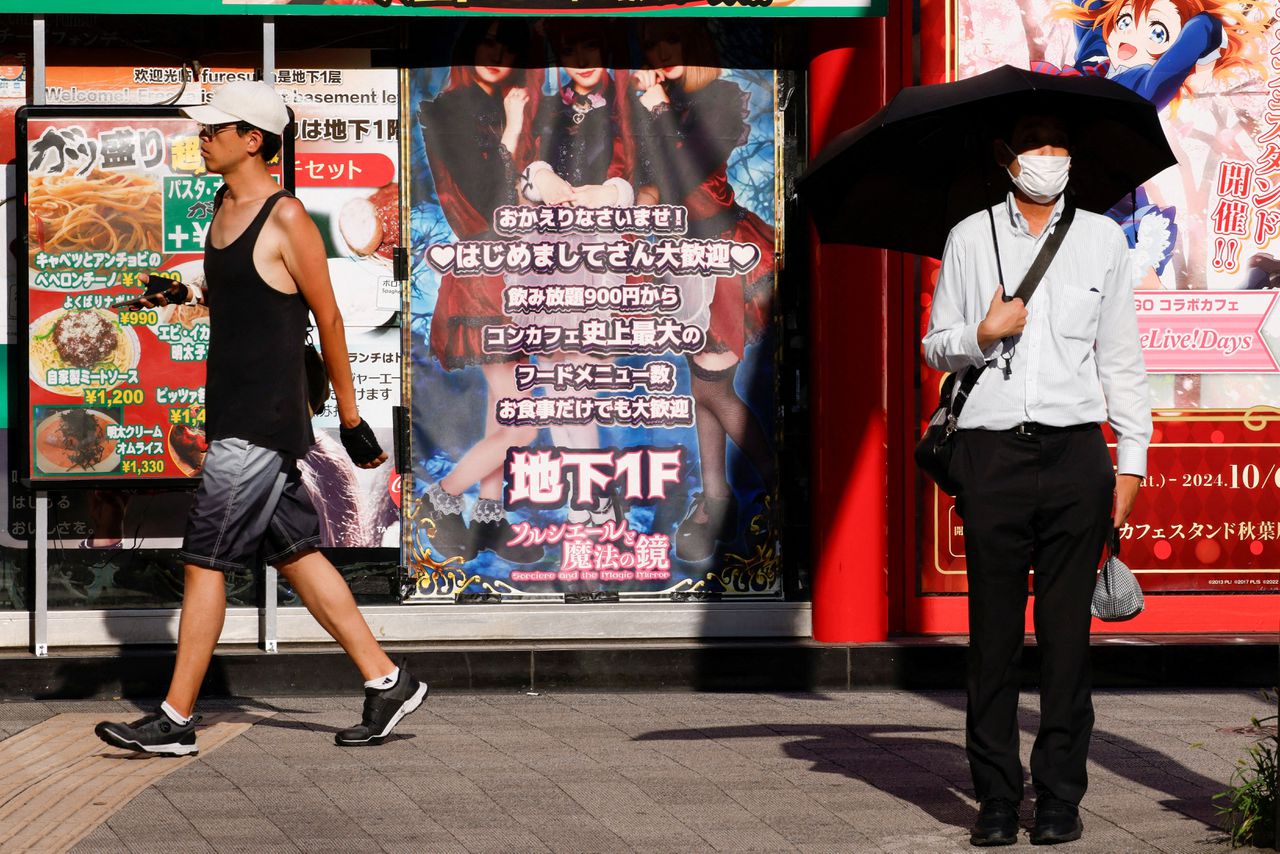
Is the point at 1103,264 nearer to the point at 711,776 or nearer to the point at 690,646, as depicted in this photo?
the point at 711,776

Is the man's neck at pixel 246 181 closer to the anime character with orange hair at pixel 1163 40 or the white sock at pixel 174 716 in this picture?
the white sock at pixel 174 716

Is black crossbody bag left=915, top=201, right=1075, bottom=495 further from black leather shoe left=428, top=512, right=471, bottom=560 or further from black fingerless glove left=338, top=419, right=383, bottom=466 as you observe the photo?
black leather shoe left=428, top=512, right=471, bottom=560

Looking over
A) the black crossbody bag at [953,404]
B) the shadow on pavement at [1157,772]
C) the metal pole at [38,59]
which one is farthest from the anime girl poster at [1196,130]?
the metal pole at [38,59]

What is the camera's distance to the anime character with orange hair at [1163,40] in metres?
8.02

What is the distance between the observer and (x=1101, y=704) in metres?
7.31

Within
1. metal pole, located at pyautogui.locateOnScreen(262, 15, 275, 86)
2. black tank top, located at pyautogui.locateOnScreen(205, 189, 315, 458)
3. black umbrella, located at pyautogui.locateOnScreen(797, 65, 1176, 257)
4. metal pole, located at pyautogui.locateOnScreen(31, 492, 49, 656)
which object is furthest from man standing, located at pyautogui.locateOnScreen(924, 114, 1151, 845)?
metal pole, located at pyautogui.locateOnScreen(31, 492, 49, 656)

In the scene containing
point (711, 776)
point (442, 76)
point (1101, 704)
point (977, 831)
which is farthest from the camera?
point (442, 76)

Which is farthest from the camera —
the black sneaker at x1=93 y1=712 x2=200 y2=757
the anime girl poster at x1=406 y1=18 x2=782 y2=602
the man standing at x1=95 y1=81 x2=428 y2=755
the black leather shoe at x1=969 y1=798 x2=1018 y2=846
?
the anime girl poster at x1=406 y1=18 x2=782 y2=602

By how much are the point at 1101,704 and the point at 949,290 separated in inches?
112

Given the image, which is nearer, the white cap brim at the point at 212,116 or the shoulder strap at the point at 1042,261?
the shoulder strap at the point at 1042,261

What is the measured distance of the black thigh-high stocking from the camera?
796 centimetres

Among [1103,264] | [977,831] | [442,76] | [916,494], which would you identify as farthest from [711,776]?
[442,76]

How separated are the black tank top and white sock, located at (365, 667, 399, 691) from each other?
0.82 metres

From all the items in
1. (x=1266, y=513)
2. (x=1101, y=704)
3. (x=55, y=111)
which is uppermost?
(x=55, y=111)
